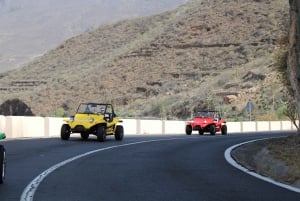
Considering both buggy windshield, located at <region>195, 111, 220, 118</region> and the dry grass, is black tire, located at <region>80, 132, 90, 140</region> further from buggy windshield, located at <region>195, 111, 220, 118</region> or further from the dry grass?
buggy windshield, located at <region>195, 111, 220, 118</region>

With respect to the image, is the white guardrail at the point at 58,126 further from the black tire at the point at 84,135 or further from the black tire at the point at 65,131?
the black tire at the point at 84,135

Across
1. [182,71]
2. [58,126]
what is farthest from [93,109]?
[182,71]

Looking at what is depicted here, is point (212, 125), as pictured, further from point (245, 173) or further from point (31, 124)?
point (245, 173)

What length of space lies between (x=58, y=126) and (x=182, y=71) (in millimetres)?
62391

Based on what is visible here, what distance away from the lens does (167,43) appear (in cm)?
10788

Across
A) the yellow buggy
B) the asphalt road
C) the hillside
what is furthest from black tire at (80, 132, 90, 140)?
the hillside

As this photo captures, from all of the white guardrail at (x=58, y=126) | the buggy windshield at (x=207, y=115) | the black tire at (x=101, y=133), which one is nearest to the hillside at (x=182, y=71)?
the white guardrail at (x=58, y=126)

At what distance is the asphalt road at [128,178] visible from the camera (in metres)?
10.7

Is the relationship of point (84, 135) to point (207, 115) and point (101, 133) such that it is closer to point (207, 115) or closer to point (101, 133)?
point (101, 133)

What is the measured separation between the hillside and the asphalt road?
55056 millimetres

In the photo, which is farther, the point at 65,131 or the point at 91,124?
the point at 65,131

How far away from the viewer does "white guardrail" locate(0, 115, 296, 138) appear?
29.9 m

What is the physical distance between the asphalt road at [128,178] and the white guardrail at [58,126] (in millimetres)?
9974

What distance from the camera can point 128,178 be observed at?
13.2m
